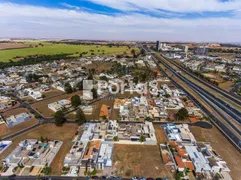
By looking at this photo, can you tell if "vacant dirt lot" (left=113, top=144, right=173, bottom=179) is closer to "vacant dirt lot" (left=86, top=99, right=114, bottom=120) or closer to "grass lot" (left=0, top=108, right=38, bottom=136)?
"vacant dirt lot" (left=86, top=99, right=114, bottom=120)

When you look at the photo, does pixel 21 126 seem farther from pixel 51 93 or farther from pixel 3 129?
pixel 51 93

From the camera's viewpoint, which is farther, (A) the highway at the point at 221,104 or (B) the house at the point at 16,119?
(A) the highway at the point at 221,104

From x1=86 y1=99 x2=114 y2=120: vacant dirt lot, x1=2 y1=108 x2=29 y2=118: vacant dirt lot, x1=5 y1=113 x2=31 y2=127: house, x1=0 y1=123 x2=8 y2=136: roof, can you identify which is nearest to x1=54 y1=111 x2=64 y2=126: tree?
x1=86 y1=99 x2=114 y2=120: vacant dirt lot

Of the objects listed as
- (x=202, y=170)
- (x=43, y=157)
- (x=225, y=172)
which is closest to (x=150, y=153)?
(x=202, y=170)

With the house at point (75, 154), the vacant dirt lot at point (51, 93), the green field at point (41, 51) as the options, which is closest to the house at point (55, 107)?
the vacant dirt lot at point (51, 93)

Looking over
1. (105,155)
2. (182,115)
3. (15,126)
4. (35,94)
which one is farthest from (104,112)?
(35,94)

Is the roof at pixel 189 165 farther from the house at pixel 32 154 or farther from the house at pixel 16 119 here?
the house at pixel 16 119
